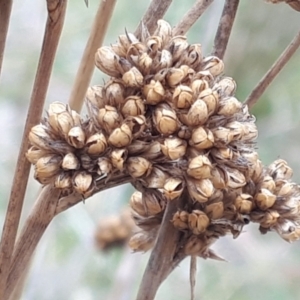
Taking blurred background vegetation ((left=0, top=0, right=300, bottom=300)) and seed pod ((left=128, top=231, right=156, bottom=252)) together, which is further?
blurred background vegetation ((left=0, top=0, right=300, bottom=300))

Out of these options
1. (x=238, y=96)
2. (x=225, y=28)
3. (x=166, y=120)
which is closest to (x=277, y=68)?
(x=225, y=28)

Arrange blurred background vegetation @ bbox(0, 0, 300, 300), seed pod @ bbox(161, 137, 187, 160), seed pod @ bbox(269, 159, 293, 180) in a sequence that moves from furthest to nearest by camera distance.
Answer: blurred background vegetation @ bbox(0, 0, 300, 300)
seed pod @ bbox(269, 159, 293, 180)
seed pod @ bbox(161, 137, 187, 160)

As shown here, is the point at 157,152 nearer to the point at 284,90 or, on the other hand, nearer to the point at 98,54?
the point at 98,54

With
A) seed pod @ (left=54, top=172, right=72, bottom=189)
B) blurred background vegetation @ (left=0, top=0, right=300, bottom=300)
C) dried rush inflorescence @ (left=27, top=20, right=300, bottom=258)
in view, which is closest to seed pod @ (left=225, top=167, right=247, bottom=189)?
dried rush inflorescence @ (left=27, top=20, right=300, bottom=258)

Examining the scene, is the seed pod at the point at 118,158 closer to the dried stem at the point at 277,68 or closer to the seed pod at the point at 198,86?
the seed pod at the point at 198,86

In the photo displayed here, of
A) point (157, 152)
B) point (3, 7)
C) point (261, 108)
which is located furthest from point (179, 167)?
point (261, 108)

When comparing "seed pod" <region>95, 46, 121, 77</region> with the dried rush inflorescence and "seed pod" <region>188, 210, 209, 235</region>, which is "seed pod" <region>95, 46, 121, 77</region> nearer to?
the dried rush inflorescence
